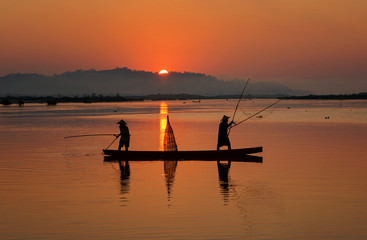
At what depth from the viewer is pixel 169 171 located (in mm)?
21844

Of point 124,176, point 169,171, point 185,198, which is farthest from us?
point 169,171

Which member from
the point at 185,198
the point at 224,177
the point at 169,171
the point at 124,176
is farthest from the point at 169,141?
the point at 185,198

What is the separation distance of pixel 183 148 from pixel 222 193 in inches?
612

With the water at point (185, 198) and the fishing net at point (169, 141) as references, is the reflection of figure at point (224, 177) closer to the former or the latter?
the water at point (185, 198)

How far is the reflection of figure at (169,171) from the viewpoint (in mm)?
18469

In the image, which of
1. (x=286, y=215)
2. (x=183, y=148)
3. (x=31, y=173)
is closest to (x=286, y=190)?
(x=286, y=215)

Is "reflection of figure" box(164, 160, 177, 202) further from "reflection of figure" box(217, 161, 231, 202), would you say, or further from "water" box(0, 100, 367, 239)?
"reflection of figure" box(217, 161, 231, 202)

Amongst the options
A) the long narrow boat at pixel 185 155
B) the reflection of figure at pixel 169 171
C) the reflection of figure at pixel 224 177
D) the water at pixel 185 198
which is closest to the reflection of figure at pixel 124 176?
the water at pixel 185 198

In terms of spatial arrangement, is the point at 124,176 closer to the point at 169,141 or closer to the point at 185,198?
the point at 185,198

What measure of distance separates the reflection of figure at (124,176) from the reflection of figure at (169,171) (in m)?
1.39

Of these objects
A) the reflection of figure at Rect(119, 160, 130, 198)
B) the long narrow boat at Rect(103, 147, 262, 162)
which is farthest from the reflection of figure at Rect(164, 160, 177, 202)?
the reflection of figure at Rect(119, 160, 130, 198)

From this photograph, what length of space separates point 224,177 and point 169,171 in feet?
8.99

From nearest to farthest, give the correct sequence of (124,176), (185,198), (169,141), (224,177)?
(185,198)
(224,177)
(124,176)
(169,141)

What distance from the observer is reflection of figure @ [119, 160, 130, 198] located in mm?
17691
